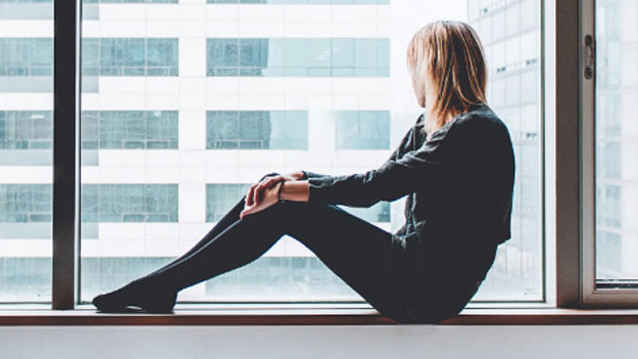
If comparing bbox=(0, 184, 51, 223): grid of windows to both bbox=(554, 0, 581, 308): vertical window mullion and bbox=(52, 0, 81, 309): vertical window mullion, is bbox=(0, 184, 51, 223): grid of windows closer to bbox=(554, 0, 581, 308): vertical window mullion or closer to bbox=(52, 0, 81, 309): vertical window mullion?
bbox=(52, 0, 81, 309): vertical window mullion

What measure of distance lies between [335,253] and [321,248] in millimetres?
36

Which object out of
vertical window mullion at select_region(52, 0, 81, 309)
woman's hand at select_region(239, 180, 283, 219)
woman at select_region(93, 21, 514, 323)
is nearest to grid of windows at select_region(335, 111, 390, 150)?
woman at select_region(93, 21, 514, 323)

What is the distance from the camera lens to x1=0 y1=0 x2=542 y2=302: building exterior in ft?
5.33

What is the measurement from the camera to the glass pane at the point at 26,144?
160cm

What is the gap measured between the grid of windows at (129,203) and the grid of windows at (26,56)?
36 centimetres

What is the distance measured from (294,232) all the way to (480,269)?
0.46 metres

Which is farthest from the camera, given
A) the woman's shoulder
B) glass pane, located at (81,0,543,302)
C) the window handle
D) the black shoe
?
glass pane, located at (81,0,543,302)

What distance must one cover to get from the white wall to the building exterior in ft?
0.64

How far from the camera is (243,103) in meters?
1.63

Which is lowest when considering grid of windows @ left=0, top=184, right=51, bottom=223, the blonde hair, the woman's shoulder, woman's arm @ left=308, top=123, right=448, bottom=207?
grid of windows @ left=0, top=184, right=51, bottom=223

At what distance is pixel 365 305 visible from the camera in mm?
1615

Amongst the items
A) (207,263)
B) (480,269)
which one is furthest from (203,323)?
(480,269)

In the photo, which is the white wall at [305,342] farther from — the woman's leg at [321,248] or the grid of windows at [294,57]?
the grid of windows at [294,57]

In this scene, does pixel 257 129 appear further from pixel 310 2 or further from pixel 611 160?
pixel 611 160
